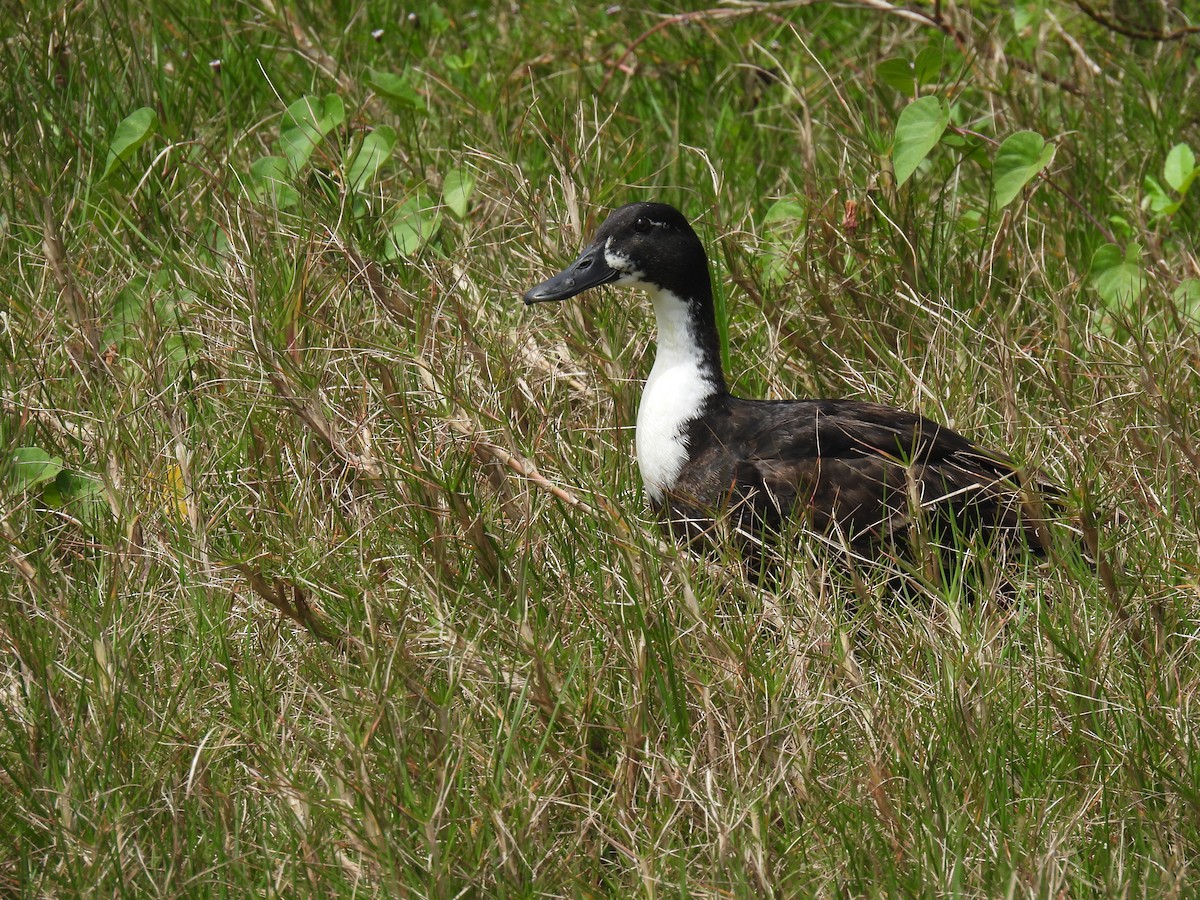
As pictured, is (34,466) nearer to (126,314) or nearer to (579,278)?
(126,314)

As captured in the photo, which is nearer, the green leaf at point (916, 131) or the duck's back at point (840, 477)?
the duck's back at point (840, 477)

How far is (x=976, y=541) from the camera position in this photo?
3.54 meters

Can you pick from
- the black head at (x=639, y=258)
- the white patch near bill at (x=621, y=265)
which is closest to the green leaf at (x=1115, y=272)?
the black head at (x=639, y=258)

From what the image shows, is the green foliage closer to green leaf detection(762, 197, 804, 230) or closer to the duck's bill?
green leaf detection(762, 197, 804, 230)

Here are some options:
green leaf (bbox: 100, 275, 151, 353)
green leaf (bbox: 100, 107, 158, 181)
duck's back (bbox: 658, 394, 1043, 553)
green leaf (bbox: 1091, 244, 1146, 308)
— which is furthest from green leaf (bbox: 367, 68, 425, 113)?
green leaf (bbox: 1091, 244, 1146, 308)

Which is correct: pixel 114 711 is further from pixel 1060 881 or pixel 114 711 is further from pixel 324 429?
pixel 1060 881

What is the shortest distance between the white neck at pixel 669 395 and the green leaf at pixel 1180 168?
5.06ft

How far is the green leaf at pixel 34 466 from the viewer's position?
12.3 feet

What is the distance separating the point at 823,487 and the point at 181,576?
4.88 ft

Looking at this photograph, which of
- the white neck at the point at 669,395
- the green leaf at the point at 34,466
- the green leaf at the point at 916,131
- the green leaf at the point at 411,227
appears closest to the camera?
the green leaf at the point at 34,466

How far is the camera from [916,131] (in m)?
4.39

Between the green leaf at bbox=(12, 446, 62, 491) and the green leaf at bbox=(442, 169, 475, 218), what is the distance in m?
1.44

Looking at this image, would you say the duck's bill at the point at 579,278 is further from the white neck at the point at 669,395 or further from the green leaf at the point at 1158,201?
the green leaf at the point at 1158,201

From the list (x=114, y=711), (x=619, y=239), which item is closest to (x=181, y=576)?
(x=114, y=711)
